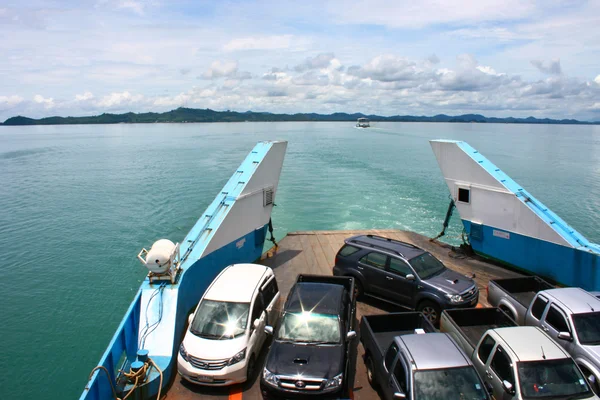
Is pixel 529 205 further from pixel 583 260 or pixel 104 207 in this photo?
pixel 104 207

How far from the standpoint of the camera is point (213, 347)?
26.2ft

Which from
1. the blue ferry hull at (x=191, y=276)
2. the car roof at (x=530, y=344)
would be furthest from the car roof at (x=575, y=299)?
the blue ferry hull at (x=191, y=276)

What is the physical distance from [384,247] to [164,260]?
19.4 ft

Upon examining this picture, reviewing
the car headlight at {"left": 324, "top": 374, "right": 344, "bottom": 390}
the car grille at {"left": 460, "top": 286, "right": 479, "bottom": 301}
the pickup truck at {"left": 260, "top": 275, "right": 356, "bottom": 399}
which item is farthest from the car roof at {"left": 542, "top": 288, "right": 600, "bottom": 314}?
the car headlight at {"left": 324, "top": 374, "right": 344, "bottom": 390}

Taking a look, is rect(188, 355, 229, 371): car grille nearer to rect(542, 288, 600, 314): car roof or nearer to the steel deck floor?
the steel deck floor

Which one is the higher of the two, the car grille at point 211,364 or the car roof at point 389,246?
the car roof at point 389,246

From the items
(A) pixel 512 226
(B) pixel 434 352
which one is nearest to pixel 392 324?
(B) pixel 434 352

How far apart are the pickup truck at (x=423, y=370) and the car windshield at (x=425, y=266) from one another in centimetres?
292

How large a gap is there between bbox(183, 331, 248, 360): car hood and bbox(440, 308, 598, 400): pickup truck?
4543 mm

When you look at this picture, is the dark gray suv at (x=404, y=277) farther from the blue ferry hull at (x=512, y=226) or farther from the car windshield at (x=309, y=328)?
the blue ferry hull at (x=512, y=226)

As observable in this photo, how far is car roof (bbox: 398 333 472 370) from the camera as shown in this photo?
6434mm

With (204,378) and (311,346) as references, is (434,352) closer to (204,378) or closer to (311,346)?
(311,346)

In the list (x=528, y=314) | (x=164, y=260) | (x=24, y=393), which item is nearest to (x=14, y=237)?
(x=24, y=393)

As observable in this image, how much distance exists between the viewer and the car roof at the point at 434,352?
21.1 feet
